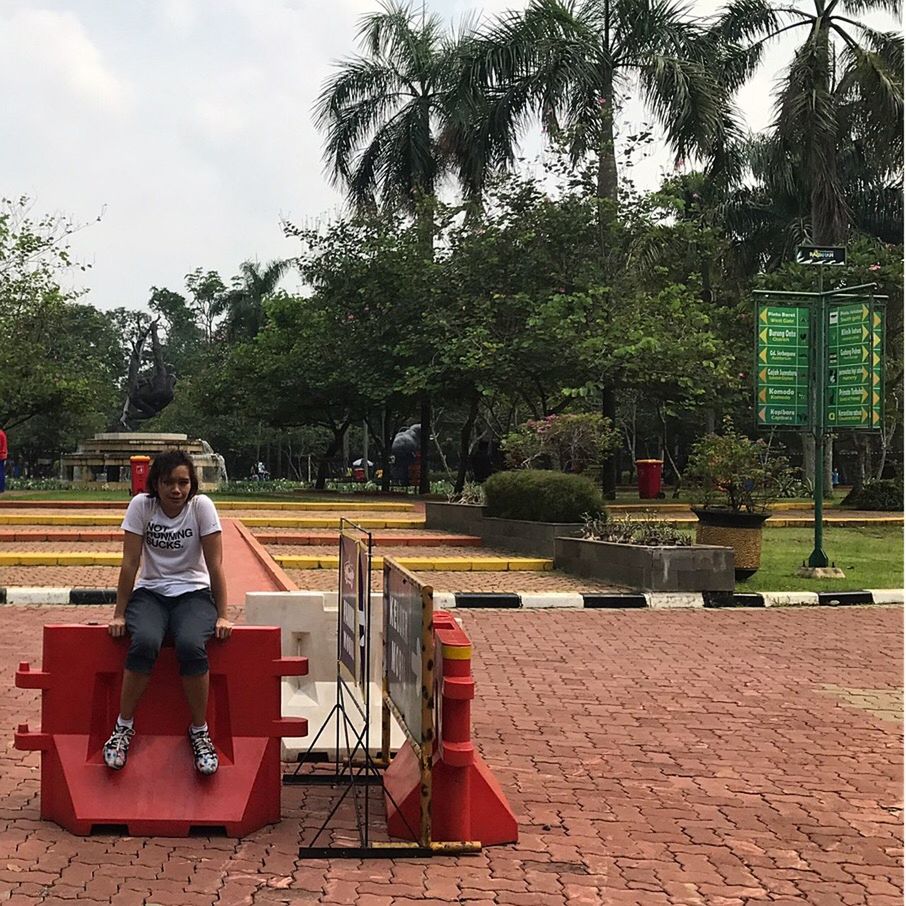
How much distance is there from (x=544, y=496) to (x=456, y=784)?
1160 centimetres

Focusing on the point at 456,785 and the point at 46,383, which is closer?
the point at 456,785

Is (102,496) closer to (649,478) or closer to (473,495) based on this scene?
(473,495)

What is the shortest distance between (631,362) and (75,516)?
10.9 m

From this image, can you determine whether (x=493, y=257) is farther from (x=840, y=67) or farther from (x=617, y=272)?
(x=840, y=67)

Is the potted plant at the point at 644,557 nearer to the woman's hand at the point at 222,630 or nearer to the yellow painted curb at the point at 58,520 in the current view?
the yellow painted curb at the point at 58,520

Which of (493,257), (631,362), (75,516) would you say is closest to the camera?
(75,516)

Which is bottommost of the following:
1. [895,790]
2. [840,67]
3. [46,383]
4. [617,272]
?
[895,790]

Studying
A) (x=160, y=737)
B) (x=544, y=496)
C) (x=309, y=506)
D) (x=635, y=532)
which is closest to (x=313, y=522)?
(x=309, y=506)

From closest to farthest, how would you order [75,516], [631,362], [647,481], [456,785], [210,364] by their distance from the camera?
[456,785], [75,516], [631,362], [647,481], [210,364]

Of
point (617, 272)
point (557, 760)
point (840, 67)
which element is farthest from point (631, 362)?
point (557, 760)

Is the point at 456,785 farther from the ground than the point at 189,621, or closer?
closer

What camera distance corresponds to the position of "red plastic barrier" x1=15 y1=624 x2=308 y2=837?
466 centimetres

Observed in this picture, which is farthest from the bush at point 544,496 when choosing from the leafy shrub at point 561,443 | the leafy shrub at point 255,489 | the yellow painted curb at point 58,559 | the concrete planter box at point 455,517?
the leafy shrub at point 255,489

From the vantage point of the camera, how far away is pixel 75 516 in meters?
19.6
